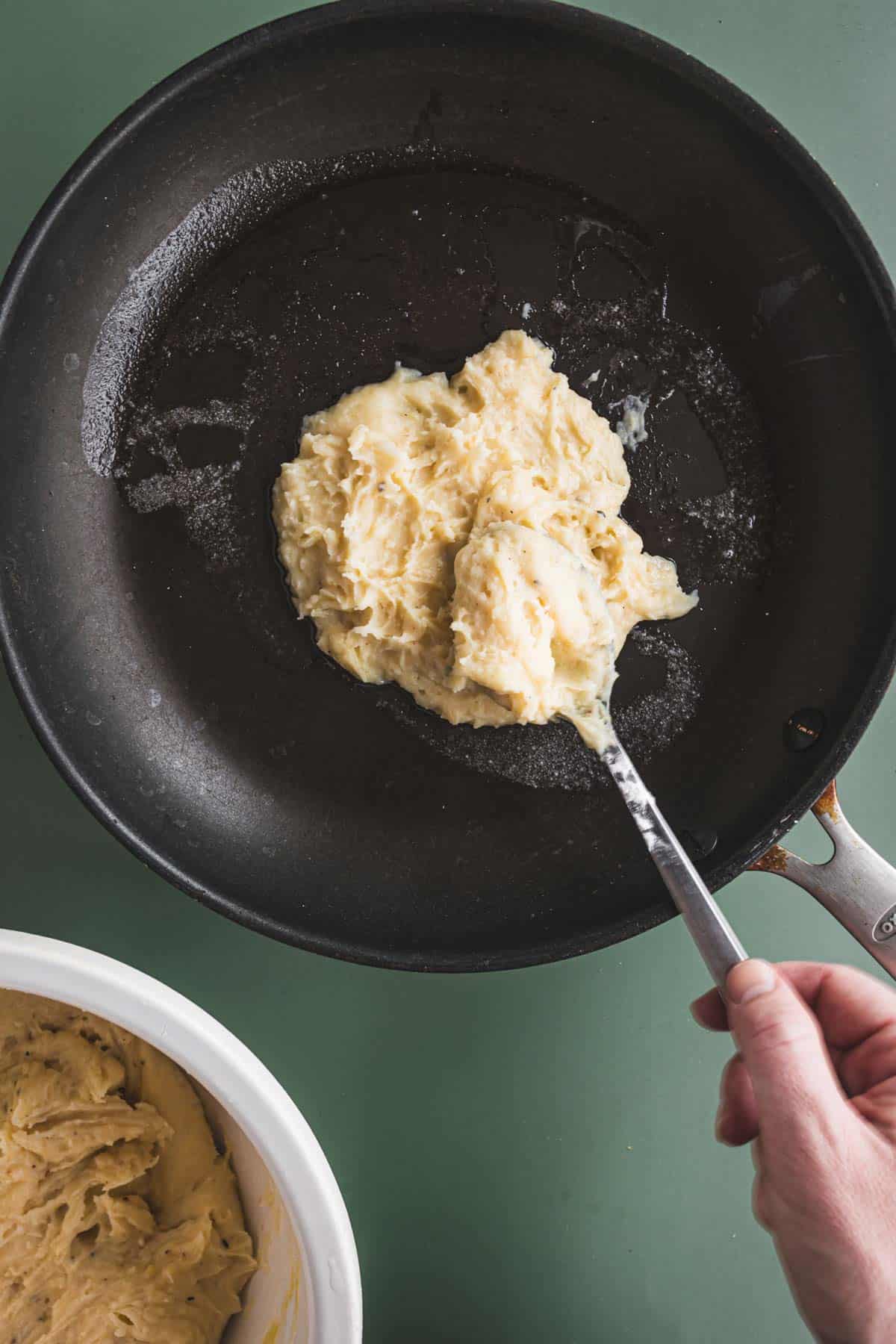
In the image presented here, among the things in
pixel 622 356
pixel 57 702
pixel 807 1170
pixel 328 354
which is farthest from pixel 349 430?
pixel 807 1170

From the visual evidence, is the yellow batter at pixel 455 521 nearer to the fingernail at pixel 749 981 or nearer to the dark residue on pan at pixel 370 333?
the dark residue on pan at pixel 370 333

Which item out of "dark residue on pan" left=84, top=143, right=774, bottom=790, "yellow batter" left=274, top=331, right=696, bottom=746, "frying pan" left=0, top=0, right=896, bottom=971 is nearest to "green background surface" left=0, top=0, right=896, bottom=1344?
"frying pan" left=0, top=0, right=896, bottom=971

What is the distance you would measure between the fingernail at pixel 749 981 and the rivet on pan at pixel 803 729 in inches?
15.3

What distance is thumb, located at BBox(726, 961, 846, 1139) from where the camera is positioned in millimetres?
929

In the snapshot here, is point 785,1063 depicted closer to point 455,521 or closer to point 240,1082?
point 240,1082

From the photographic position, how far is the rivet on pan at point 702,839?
133 cm

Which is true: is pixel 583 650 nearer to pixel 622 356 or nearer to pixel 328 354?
pixel 622 356

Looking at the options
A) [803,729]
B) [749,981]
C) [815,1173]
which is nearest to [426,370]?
[803,729]

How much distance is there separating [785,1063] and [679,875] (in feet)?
0.97

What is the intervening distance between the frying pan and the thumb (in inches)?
12.8

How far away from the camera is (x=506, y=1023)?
57.1 inches

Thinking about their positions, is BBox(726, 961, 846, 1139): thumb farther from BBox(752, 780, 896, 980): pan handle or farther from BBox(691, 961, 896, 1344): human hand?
BBox(752, 780, 896, 980): pan handle

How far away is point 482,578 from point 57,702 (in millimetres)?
562

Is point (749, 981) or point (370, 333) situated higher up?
point (370, 333)
